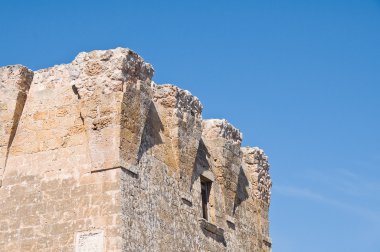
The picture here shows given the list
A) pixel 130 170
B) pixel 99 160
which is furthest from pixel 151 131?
pixel 99 160

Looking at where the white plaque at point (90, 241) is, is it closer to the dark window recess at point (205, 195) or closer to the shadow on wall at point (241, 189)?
the dark window recess at point (205, 195)

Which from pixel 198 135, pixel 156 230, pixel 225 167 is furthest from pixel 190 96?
pixel 156 230

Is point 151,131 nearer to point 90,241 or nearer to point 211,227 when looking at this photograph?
point 211,227

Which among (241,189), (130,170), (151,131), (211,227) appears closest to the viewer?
(130,170)

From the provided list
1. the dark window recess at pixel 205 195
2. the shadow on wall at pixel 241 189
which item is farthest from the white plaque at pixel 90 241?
the shadow on wall at pixel 241 189

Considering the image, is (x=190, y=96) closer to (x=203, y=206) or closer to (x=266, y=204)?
(x=203, y=206)

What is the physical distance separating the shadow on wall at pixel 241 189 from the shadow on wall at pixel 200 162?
155 cm

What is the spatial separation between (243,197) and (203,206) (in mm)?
2257

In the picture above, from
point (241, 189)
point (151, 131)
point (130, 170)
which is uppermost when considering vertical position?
point (241, 189)

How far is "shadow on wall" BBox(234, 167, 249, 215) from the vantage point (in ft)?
62.4

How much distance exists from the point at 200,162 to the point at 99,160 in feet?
11.9

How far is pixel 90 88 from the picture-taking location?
14758 mm

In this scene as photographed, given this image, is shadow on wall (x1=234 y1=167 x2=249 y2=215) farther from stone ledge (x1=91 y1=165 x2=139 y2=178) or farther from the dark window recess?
stone ledge (x1=91 y1=165 x2=139 y2=178)

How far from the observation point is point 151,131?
15.9m
